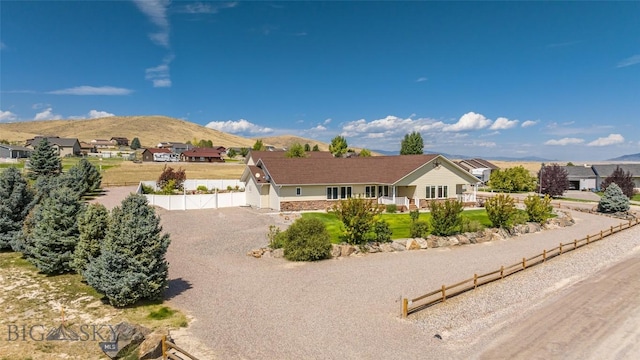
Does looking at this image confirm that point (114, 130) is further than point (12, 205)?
Yes

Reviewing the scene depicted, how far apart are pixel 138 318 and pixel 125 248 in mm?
2664

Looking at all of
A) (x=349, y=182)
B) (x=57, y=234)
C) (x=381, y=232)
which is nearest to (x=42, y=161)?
(x=57, y=234)

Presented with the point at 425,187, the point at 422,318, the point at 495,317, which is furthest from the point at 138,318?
the point at 425,187

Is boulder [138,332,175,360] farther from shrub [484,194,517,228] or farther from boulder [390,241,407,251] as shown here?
shrub [484,194,517,228]

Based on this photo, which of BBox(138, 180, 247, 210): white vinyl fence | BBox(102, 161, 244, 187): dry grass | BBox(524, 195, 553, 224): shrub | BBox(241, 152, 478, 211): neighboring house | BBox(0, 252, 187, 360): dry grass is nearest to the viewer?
BBox(0, 252, 187, 360): dry grass

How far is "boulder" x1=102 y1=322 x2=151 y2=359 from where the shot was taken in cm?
1095

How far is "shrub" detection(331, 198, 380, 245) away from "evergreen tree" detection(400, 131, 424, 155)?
65.6 m

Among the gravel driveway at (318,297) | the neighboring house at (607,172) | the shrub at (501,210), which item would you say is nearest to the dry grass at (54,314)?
the gravel driveway at (318,297)

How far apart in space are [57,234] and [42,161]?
36.7 metres

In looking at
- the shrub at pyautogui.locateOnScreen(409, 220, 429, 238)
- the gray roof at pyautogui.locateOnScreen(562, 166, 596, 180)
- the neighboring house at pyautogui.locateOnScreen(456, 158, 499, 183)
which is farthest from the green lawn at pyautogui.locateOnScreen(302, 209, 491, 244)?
the gray roof at pyautogui.locateOnScreen(562, 166, 596, 180)

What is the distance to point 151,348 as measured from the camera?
35.8 ft

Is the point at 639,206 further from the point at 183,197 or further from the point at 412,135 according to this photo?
the point at 183,197

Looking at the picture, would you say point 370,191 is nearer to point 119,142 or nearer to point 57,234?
point 57,234

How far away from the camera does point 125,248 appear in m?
14.7
